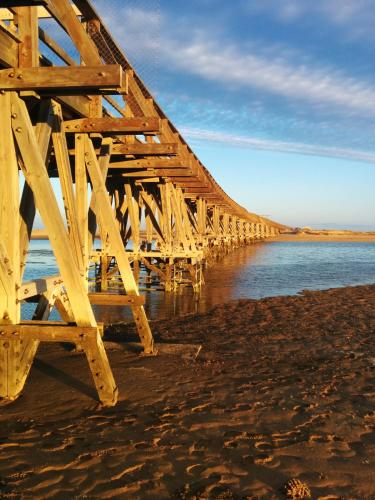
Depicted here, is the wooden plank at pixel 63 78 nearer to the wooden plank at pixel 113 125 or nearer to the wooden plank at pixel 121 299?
the wooden plank at pixel 113 125

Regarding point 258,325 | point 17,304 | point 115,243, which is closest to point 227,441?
point 17,304

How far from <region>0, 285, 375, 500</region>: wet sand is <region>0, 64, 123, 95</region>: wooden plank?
2976 mm

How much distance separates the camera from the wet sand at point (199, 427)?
9.61 ft

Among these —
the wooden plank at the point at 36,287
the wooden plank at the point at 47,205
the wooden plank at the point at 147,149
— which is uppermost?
the wooden plank at the point at 147,149

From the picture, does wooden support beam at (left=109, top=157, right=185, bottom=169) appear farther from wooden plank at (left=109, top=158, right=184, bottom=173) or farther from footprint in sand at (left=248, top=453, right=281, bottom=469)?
footprint in sand at (left=248, top=453, right=281, bottom=469)

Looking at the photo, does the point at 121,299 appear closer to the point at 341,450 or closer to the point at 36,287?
the point at 36,287

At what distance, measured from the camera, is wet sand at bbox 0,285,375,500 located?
2.93 metres

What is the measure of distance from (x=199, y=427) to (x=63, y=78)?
129 inches

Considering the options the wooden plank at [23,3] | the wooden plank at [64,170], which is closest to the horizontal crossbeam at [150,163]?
the wooden plank at [64,170]

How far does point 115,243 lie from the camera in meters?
5.54

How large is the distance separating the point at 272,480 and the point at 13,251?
9.52 feet

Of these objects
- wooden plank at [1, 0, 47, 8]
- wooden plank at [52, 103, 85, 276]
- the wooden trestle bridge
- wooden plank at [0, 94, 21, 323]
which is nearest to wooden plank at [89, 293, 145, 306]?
the wooden trestle bridge

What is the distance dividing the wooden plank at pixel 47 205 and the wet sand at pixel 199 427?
103 cm

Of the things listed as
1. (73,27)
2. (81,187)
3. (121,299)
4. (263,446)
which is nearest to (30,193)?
(81,187)
